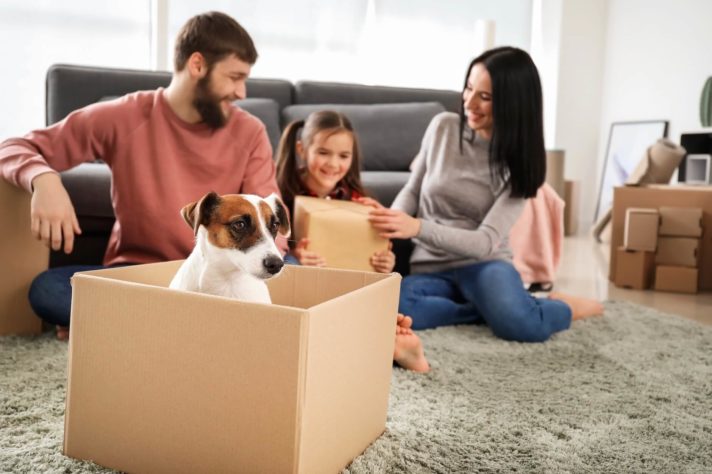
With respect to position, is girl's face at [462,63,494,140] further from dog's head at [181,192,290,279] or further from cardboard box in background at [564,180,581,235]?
cardboard box in background at [564,180,581,235]

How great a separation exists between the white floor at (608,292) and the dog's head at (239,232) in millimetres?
1964

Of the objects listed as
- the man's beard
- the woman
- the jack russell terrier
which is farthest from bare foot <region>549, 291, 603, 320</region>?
the jack russell terrier

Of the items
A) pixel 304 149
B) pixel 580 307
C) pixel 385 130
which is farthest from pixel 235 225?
pixel 385 130

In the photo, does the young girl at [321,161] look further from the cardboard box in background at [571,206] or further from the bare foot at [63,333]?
the cardboard box in background at [571,206]

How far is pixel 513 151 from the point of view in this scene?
2.00m

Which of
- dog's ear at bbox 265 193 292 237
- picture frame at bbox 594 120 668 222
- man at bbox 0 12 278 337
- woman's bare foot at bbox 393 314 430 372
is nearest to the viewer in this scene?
dog's ear at bbox 265 193 292 237

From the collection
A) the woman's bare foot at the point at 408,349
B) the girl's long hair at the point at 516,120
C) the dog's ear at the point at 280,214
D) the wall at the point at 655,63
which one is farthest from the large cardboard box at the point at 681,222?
the dog's ear at the point at 280,214

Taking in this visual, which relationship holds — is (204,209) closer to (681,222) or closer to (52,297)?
(52,297)

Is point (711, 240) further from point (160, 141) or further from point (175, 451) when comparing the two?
point (175, 451)

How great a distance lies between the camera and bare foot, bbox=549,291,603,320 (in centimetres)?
227

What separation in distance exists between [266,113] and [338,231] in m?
1.25

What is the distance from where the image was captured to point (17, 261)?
1731 mm

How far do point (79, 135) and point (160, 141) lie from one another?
21 centimetres

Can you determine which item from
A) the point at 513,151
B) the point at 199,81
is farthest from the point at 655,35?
the point at 199,81
